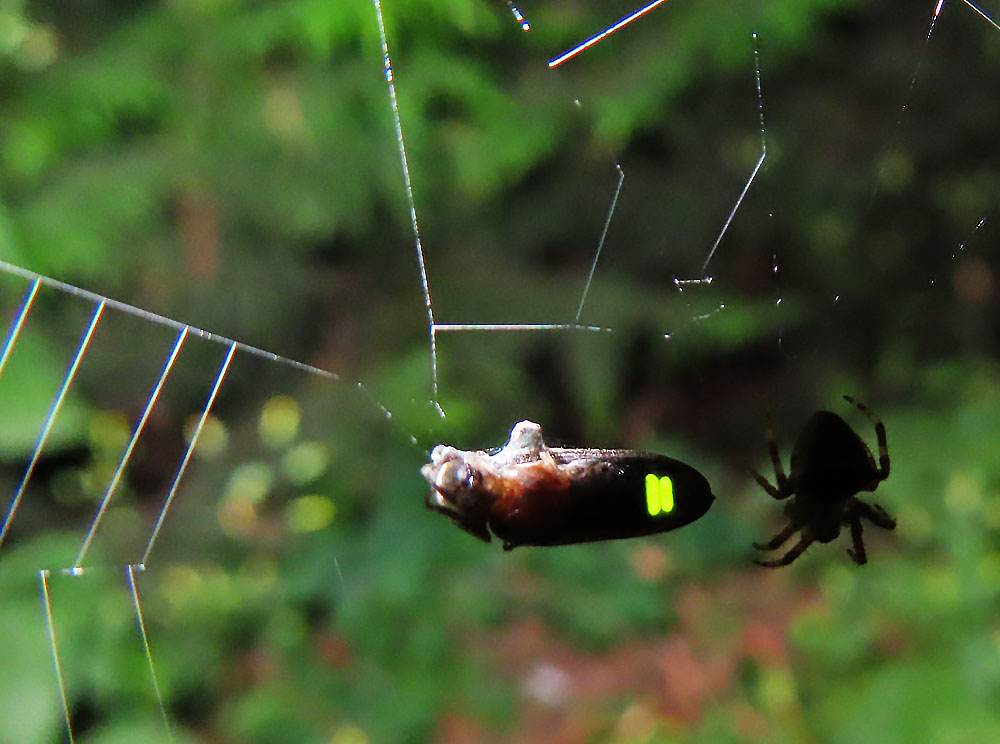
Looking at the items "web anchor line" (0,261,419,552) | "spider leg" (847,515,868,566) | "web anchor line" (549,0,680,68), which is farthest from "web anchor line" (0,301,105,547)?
"spider leg" (847,515,868,566)

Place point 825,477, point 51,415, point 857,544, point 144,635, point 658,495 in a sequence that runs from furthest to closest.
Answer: point 144,635 → point 51,415 → point 857,544 → point 825,477 → point 658,495

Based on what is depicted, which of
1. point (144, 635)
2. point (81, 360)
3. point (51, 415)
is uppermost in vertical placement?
point (51, 415)

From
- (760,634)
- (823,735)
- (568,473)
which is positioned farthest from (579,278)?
(568,473)

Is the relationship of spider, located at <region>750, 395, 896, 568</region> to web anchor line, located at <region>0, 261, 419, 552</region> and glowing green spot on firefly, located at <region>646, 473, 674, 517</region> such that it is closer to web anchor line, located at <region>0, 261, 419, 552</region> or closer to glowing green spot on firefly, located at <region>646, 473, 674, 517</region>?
glowing green spot on firefly, located at <region>646, 473, 674, 517</region>

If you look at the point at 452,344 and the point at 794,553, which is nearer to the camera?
the point at 794,553

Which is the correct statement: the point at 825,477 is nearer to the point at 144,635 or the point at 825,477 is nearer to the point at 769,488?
the point at 769,488

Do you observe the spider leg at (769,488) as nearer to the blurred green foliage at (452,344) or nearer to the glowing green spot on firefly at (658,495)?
the glowing green spot on firefly at (658,495)

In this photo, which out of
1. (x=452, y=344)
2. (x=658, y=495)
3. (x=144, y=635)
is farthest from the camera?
(x=452, y=344)

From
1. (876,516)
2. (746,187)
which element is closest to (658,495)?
(876,516)
